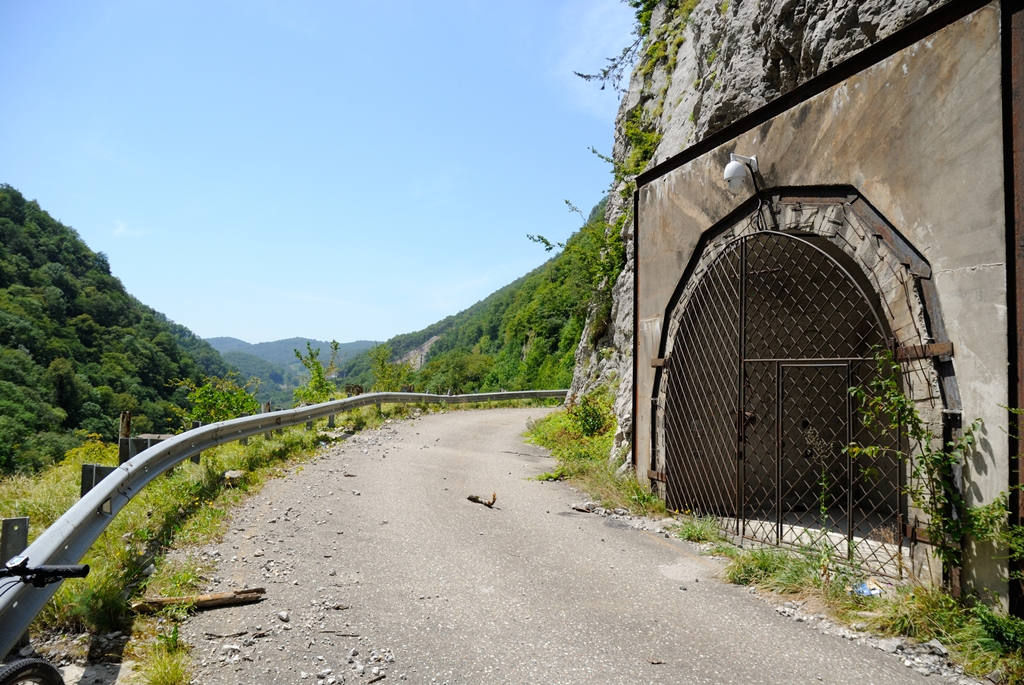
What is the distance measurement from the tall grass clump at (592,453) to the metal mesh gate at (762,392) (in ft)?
1.66

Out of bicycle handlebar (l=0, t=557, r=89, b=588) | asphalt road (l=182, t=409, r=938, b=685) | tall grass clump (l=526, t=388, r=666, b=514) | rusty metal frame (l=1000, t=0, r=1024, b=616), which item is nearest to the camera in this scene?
bicycle handlebar (l=0, t=557, r=89, b=588)

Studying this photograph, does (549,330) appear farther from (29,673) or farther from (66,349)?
(66,349)

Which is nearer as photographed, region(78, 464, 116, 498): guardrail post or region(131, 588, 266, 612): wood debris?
region(131, 588, 266, 612): wood debris

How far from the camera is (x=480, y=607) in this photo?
14.6 feet

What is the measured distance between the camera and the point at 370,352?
27453mm

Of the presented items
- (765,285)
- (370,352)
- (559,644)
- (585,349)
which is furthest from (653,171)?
(370,352)

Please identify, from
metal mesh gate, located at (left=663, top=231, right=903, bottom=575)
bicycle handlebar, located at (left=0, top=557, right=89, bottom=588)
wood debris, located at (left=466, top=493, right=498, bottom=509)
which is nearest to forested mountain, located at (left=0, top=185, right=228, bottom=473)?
wood debris, located at (left=466, top=493, right=498, bottom=509)

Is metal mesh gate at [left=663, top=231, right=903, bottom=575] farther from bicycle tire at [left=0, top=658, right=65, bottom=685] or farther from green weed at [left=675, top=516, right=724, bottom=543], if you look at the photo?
bicycle tire at [left=0, top=658, right=65, bottom=685]

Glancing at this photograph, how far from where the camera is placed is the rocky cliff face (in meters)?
7.68

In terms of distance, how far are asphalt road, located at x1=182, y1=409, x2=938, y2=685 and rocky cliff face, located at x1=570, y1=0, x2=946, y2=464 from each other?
328 centimetres

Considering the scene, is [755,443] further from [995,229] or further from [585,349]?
[585,349]

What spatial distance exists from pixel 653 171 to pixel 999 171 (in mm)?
4853

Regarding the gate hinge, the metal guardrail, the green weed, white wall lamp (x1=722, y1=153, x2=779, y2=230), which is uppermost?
white wall lamp (x1=722, y1=153, x2=779, y2=230)

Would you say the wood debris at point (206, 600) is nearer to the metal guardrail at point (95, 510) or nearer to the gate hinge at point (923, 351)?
the metal guardrail at point (95, 510)
